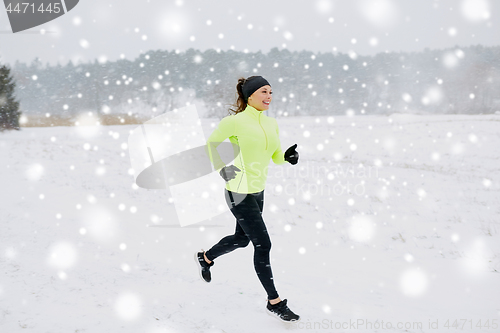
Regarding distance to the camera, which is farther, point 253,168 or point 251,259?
point 251,259

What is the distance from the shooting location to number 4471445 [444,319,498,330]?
9.29ft

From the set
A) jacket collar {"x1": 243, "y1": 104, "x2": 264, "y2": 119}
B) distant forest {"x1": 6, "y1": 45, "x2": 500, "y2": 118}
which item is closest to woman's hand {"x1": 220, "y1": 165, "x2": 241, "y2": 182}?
jacket collar {"x1": 243, "y1": 104, "x2": 264, "y2": 119}

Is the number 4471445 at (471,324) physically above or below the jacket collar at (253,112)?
below

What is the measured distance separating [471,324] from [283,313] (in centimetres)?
176

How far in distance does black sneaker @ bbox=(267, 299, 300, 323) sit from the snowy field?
9cm

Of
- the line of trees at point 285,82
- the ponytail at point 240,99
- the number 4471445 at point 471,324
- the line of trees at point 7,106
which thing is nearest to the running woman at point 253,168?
the ponytail at point 240,99

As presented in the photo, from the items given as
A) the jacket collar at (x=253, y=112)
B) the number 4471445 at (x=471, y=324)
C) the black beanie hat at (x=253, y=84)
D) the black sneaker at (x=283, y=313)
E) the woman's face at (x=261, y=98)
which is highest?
the black beanie hat at (x=253, y=84)

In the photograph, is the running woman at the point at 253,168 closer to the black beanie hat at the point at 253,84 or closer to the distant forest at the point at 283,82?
the black beanie hat at the point at 253,84

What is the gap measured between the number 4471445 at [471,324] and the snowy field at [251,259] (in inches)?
0.5

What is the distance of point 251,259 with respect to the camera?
14.9 ft

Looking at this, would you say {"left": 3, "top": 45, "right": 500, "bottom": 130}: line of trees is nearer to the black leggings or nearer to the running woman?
the running woman

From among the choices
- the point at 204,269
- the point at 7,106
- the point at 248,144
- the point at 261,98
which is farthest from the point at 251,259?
the point at 7,106

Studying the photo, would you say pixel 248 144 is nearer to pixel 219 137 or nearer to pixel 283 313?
pixel 219 137

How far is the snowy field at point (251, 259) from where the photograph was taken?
2918 mm
